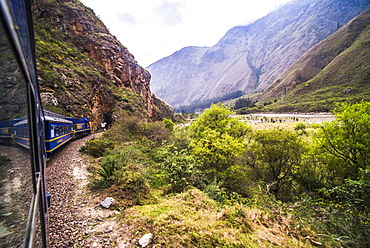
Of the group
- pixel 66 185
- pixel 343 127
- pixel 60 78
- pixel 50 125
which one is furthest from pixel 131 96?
pixel 343 127

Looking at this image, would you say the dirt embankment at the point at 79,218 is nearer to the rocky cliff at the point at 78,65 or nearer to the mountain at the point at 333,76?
the rocky cliff at the point at 78,65

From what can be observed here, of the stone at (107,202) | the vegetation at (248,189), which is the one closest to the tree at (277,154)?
the vegetation at (248,189)

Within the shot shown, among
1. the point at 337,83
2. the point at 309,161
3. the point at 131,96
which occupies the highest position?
the point at 337,83

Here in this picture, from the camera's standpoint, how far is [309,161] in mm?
11102

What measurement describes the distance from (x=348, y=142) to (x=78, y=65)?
32.4m

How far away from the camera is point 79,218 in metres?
3.82

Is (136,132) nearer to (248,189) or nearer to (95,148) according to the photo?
(95,148)

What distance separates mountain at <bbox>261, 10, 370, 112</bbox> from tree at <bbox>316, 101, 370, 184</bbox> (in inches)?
1446

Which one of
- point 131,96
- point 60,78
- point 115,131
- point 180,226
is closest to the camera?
point 180,226

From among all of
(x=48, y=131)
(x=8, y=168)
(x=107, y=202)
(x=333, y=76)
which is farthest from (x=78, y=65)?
(x=333, y=76)

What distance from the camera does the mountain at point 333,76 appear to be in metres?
51.1

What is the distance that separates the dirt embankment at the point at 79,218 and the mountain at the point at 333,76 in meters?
48.9

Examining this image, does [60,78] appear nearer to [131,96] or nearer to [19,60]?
[131,96]

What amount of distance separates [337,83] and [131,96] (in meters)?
79.5
